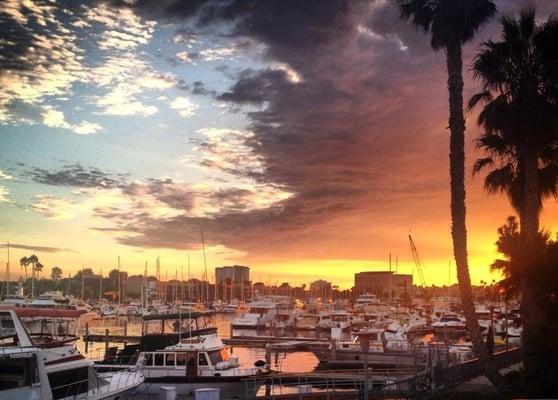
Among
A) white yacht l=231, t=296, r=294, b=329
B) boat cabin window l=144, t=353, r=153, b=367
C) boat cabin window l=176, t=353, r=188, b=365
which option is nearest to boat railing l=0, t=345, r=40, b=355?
boat cabin window l=144, t=353, r=153, b=367

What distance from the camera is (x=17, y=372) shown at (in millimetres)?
20734

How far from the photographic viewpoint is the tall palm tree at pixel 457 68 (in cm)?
2388

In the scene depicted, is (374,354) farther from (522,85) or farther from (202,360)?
(522,85)

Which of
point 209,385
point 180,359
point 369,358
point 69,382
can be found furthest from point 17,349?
point 369,358

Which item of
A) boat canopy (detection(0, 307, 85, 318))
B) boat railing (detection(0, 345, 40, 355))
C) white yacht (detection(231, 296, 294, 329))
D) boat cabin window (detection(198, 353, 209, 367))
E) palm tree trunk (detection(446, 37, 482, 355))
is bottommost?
white yacht (detection(231, 296, 294, 329))

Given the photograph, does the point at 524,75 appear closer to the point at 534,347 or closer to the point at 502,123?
the point at 502,123

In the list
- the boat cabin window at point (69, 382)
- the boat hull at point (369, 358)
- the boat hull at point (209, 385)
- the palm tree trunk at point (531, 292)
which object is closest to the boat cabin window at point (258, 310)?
the boat hull at point (369, 358)

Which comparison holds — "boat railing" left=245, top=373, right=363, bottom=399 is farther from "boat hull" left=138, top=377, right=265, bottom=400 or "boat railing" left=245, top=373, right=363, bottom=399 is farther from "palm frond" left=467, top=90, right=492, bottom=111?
"palm frond" left=467, top=90, right=492, bottom=111

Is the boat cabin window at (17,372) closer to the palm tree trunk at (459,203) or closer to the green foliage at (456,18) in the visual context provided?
the palm tree trunk at (459,203)

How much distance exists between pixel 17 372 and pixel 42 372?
2.66 feet

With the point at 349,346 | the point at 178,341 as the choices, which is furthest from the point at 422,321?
the point at 178,341

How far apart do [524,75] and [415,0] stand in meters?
5.87

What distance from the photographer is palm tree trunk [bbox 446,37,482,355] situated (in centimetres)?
2377

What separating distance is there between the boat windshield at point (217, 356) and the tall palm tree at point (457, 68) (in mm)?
16480
